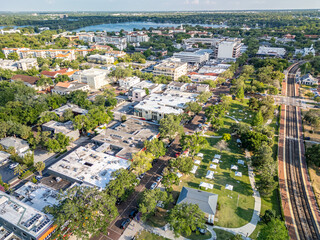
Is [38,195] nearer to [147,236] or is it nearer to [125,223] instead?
[125,223]

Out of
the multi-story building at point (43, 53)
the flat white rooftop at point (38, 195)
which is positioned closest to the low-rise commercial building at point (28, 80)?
the multi-story building at point (43, 53)

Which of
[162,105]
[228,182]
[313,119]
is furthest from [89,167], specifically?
[313,119]

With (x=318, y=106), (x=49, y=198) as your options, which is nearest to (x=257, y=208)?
(x=49, y=198)

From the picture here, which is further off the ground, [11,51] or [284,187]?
[11,51]

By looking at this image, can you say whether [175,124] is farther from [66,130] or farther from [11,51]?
[11,51]

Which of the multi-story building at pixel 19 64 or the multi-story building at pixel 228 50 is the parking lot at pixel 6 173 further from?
the multi-story building at pixel 228 50

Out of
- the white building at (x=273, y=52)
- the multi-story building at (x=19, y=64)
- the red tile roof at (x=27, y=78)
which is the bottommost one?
the red tile roof at (x=27, y=78)
